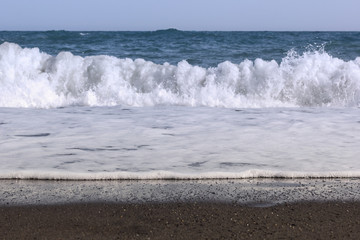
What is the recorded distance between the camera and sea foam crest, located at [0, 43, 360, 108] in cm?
859

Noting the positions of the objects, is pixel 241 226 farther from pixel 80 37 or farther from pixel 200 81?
pixel 80 37

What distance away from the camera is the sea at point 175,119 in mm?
4156

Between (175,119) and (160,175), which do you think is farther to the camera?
(175,119)

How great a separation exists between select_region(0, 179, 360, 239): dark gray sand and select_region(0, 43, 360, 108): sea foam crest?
462 cm

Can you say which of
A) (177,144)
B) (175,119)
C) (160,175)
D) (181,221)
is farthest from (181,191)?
(175,119)

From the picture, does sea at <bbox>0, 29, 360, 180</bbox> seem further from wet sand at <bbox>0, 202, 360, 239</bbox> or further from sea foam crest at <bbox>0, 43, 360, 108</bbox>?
wet sand at <bbox>0, 202, 360, 239</bbox>

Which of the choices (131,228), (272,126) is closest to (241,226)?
(131,228)

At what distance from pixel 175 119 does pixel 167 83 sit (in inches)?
130

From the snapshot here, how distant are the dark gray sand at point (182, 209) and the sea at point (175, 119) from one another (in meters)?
0.23

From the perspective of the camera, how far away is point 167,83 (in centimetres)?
968

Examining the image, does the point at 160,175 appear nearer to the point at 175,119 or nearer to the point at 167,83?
the point at 175,119

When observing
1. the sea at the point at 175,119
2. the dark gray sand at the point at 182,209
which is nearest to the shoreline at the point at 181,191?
the dark gray sand at the point at 182,209

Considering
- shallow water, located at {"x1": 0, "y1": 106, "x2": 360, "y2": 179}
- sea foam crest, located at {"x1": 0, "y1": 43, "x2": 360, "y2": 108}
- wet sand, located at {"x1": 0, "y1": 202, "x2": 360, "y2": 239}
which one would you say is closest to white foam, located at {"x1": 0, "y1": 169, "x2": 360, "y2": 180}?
shallow water, located at {"x1": 0, "y1": 106, "x2": 360, "y2": 179}

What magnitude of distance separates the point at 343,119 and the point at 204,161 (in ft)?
9.21
